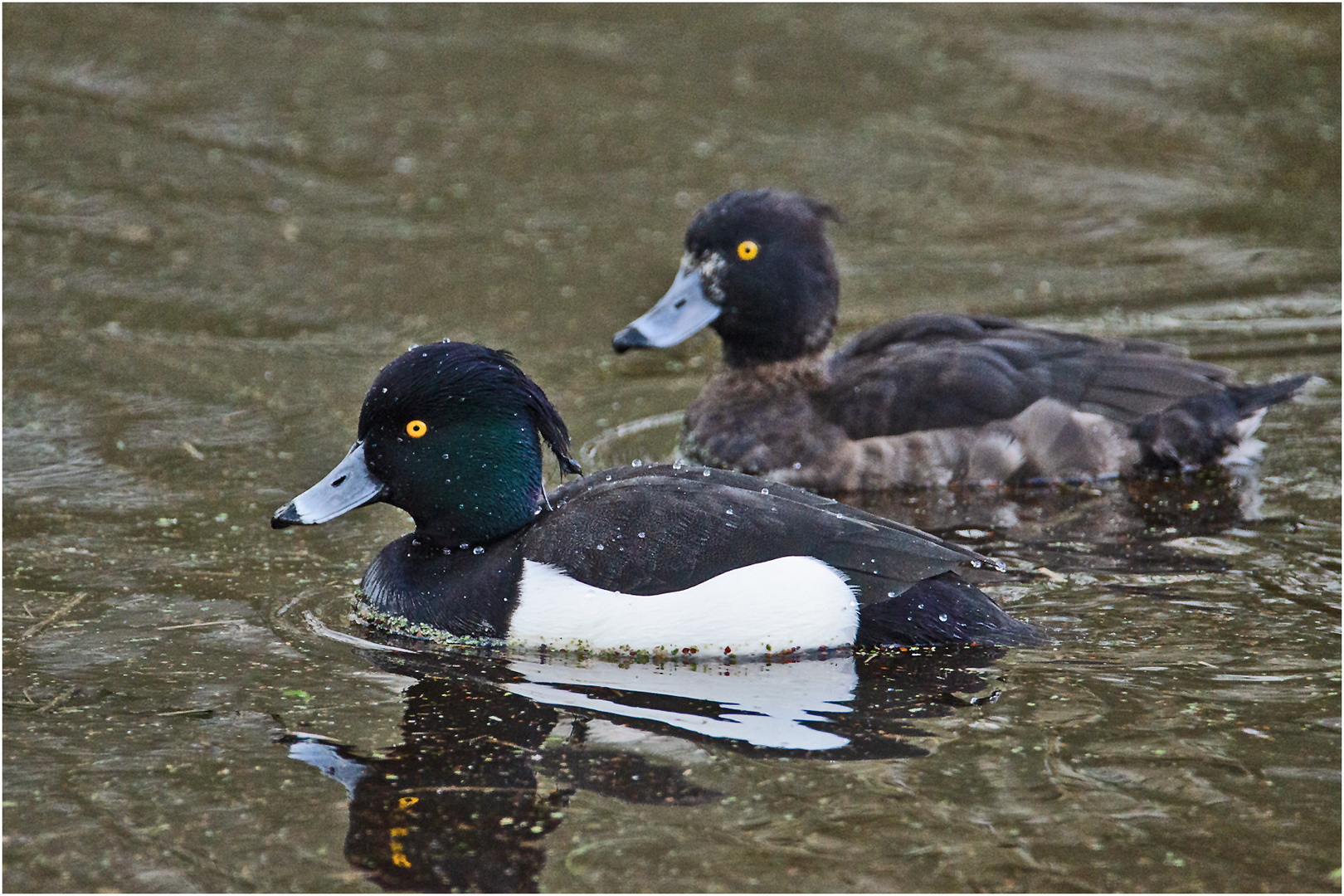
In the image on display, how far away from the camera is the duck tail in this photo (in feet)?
26.4

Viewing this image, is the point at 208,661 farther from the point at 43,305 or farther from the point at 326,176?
the point at 326,176

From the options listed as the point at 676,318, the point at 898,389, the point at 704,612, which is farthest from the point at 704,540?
the point at 676,318

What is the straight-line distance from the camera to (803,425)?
8.10 metres

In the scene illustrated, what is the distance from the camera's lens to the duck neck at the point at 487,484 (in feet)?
19.6

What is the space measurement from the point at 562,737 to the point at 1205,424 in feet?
13.7

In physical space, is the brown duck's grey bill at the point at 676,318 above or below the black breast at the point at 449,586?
above

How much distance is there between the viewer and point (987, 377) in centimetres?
796

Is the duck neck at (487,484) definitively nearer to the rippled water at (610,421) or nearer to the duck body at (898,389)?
the rippled water at (610,421)

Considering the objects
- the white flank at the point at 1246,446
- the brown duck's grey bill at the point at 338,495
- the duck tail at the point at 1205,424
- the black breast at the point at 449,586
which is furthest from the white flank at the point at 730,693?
the white flank at the point at 1246,446

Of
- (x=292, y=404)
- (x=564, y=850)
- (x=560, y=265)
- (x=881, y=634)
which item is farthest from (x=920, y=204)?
(x=564, y=850)

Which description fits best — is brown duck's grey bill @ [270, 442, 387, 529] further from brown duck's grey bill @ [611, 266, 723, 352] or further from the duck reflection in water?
brown duck's grey bill @ [611, 266, 723, 352]

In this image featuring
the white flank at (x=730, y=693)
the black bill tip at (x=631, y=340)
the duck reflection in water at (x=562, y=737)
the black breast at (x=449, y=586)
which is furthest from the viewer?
the black bill tip at (x=631, y=340)

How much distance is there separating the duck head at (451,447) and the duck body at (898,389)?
2273 millimetres

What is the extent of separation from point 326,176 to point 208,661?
6914 millimetres
